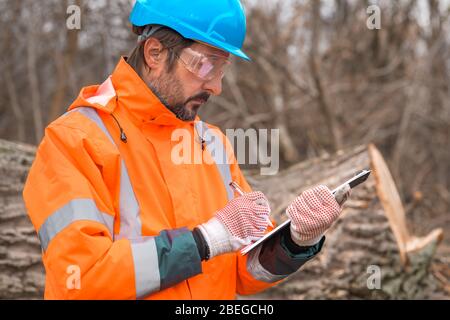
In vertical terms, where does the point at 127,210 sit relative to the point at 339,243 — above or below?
above

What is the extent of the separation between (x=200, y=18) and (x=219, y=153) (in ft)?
1.90

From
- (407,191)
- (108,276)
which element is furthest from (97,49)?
(108,276)

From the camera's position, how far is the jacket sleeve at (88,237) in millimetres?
1804

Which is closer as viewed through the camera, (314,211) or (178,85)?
(314,211)

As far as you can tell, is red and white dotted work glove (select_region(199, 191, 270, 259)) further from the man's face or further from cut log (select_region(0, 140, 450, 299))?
cut log (select_region(0, 140, 450, 299))

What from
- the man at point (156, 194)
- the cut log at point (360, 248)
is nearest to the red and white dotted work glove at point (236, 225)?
the man at point (156, 194)

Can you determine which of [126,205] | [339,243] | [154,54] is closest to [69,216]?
[126,205]

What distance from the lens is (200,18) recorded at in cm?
213

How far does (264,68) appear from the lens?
25.5 ft

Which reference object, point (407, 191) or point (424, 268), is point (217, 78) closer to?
point (424, 268)

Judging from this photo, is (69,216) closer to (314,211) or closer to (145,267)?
(145,267)

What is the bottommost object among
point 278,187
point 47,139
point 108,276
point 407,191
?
point 407,191

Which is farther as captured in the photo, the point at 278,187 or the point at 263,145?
the point at 263,145
